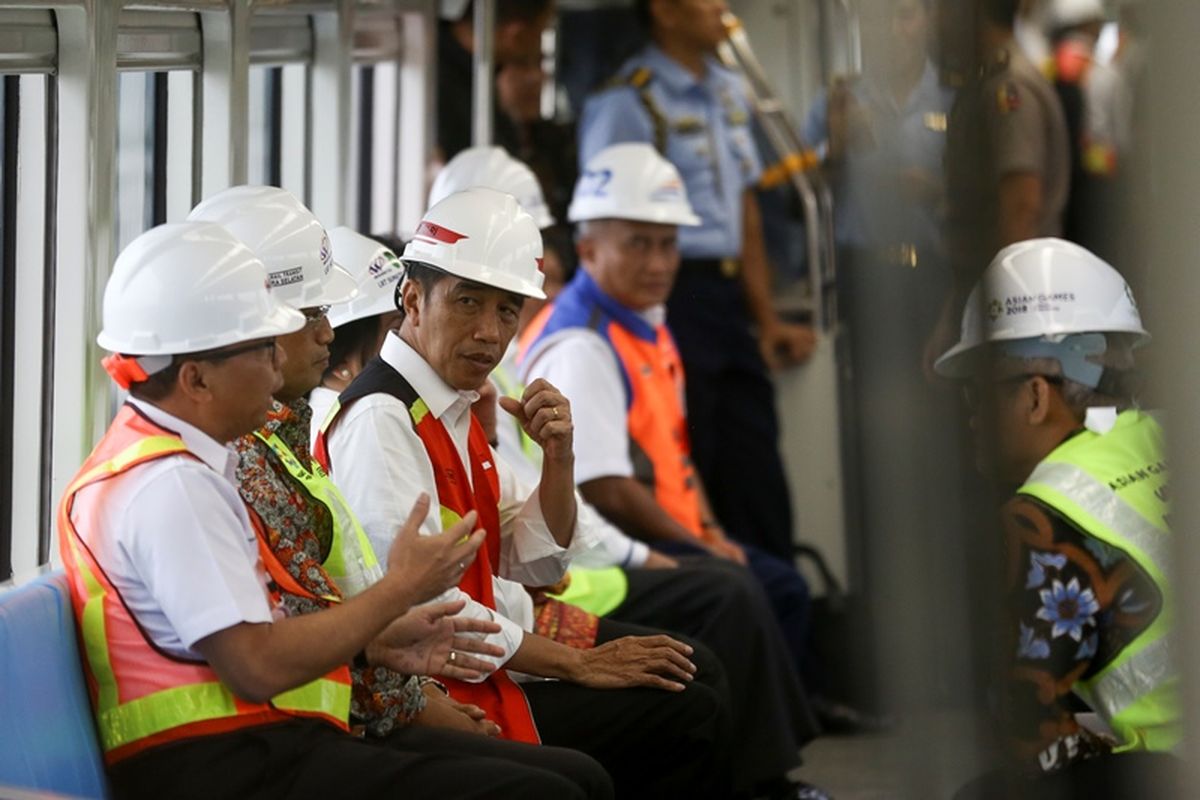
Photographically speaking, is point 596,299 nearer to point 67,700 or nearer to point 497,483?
point 497,483

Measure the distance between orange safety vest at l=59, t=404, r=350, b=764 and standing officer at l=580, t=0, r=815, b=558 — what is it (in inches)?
141

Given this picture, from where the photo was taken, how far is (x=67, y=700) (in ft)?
8.93

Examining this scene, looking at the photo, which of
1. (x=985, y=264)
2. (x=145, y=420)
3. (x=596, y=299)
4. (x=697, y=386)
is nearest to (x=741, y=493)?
(x=697, y=386)

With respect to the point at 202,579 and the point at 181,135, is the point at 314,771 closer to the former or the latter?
the point at 202,579

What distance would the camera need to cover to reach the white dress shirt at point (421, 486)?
3.23 m

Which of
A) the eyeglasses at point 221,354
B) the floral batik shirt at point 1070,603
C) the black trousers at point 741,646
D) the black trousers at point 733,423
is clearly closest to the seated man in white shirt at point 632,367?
the black trousers at point 741,646

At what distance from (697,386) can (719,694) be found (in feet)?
8.37

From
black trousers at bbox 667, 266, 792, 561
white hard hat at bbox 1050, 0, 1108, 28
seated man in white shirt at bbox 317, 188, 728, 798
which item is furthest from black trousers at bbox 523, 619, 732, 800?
white hard hat at bbox 1050, 0, 1108, 28

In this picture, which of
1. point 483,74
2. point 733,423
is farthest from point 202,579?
point 483,74

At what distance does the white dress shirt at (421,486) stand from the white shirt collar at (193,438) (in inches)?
17.0

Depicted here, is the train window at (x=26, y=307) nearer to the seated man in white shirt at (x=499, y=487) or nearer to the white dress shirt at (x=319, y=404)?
the white dress shirt at (x=319, y=404)

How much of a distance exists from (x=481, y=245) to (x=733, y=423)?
2.97 metres

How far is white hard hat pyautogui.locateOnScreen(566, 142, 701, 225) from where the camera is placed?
17.6 feet

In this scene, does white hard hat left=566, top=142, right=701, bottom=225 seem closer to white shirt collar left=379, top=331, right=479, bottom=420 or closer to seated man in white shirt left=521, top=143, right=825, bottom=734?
seated man in white shirt left=521, top=143, right=825, bottom=734
